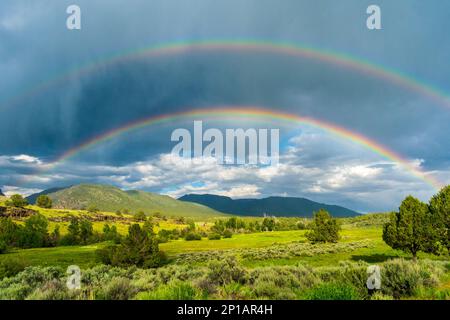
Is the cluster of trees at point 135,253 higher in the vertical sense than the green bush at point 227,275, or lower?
lower

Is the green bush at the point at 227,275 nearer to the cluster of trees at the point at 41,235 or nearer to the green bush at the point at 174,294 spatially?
the green bush at the point at 174,294

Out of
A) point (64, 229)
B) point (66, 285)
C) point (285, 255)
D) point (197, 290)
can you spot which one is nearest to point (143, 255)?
point (285, 255)

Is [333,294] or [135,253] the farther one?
[135,253]

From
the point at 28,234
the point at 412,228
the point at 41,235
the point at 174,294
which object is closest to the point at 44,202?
the point at 41,235

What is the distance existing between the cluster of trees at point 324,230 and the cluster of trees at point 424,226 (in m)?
37.1

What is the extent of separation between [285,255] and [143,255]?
63.0 feet

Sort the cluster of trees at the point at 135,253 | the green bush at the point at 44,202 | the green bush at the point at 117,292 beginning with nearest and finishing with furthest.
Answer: the green bush at the point at 117,292 → the cluster of trees at the point at 135,253 → the green bush at the point at 44,202

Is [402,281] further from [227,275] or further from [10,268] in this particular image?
[10,268]

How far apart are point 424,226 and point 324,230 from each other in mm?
38914

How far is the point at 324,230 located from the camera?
67812 millimetres

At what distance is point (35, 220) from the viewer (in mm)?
83812

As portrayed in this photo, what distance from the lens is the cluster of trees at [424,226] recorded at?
29562 mm

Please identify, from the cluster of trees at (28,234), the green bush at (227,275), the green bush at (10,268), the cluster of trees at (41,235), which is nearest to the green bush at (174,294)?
the green bush at (227,275)
